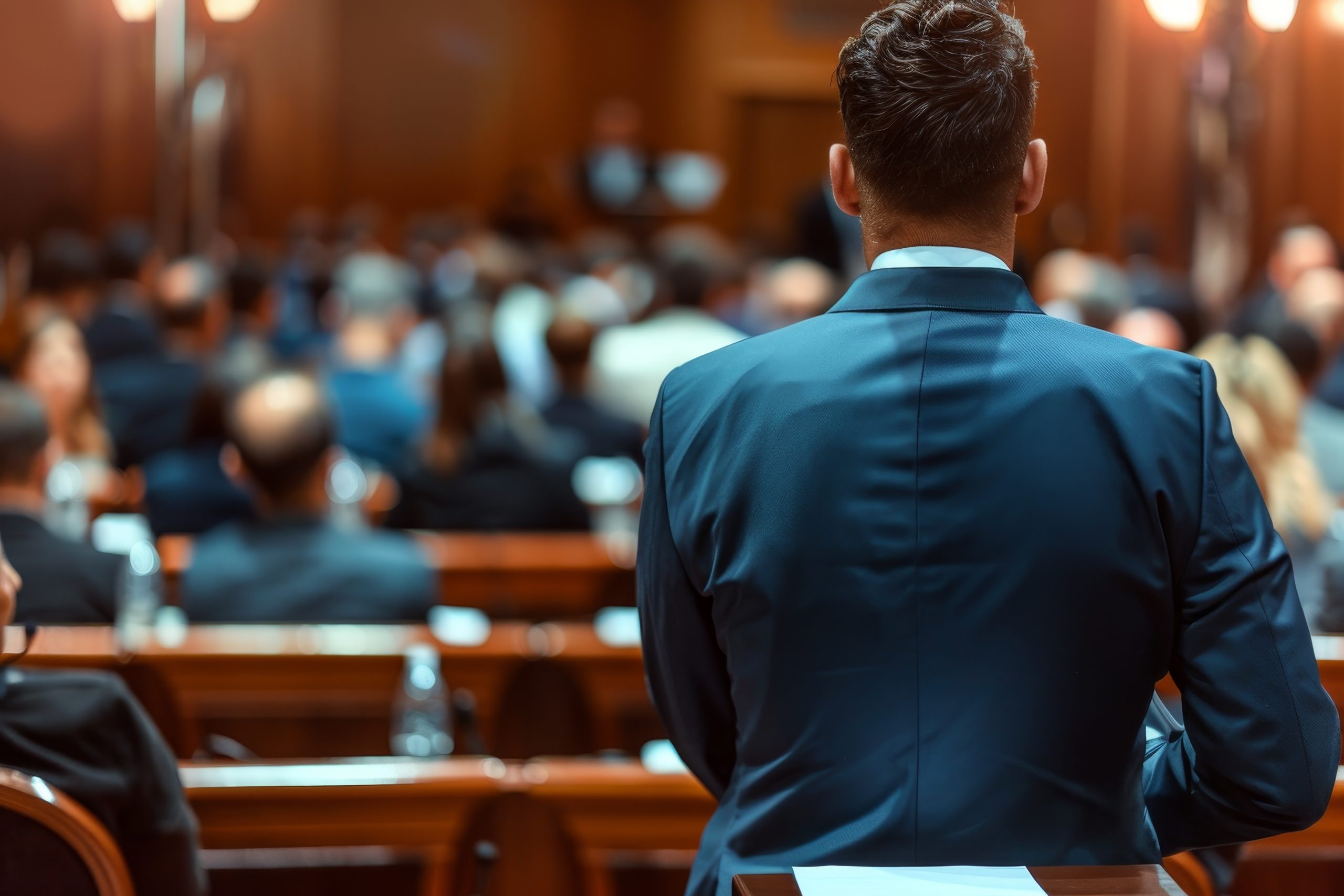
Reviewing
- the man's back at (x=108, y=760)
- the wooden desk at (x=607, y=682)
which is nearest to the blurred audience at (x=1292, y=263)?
the wooden desk at (x=607, y=682)

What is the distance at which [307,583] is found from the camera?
342 cm

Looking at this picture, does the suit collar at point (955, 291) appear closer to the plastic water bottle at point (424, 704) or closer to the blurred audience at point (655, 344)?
the plastic water bottle at point (424, 704)

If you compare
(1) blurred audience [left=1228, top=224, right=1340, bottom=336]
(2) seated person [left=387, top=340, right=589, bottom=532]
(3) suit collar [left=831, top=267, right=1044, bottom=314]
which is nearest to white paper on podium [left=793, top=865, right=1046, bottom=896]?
(3) suit collar [left=831, top=267, right=1044, bottom=314]

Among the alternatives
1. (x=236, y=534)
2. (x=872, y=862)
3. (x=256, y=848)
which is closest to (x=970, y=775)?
(x=872, y=862)

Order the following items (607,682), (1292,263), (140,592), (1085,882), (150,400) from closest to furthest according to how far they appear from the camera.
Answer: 1. (1085,882)
2. (607,682)
3. (140,592)
4. (150,400)
5. (1292,263)

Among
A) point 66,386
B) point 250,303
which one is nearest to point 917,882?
point 66,386

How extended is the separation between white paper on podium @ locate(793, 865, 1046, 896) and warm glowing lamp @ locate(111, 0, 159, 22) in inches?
480

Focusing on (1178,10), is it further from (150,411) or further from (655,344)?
(150,411)

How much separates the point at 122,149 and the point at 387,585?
10.7m

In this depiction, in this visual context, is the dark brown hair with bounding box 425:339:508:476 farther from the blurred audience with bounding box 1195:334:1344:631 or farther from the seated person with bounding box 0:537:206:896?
the seated person with bounding box 0:537:206:896

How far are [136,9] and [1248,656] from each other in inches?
497

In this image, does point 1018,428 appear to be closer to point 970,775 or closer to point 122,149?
point 970,775

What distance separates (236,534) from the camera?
353cm

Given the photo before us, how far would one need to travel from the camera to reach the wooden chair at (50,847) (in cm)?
175
